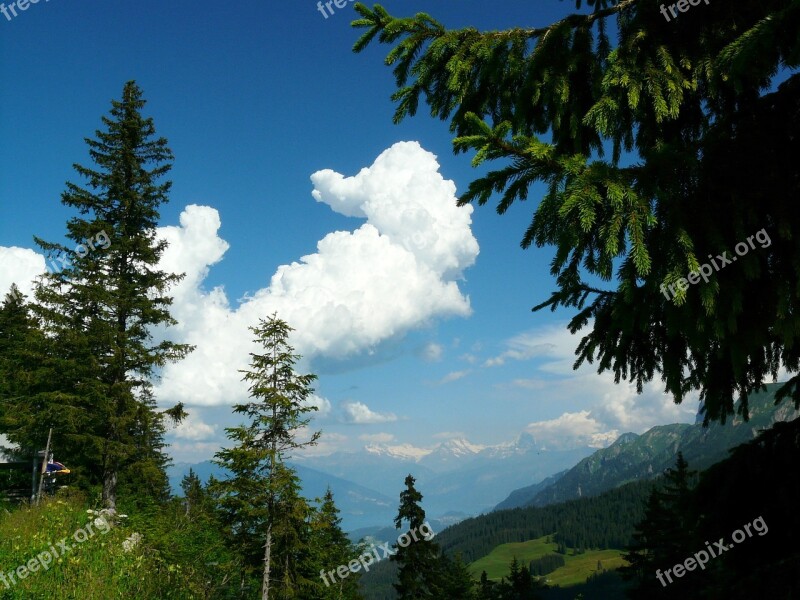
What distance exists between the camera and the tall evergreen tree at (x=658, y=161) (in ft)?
10.5

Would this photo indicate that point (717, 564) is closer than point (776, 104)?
No

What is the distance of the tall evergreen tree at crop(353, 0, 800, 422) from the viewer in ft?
10.5

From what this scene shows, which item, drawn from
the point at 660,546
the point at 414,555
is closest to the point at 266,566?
the point at 414,555

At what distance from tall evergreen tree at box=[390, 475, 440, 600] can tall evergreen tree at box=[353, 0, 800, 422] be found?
101ft

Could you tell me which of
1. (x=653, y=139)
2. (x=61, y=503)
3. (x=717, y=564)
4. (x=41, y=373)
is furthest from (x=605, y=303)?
(x=41, y=373)

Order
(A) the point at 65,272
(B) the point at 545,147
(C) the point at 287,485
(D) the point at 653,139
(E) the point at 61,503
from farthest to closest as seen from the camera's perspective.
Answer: (A) the point at 65,272 < (C) the point at 287,485 < (E) the point at 61,503 < (D) the point at 653,139 < (B) the point at 545,147

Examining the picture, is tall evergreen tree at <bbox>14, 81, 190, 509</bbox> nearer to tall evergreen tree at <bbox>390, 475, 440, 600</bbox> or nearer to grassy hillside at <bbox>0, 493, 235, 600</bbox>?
grassy hillside at <bbox>0, 493, 235, 600</bbox>

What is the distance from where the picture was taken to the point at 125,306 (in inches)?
869

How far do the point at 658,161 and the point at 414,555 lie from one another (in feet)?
115

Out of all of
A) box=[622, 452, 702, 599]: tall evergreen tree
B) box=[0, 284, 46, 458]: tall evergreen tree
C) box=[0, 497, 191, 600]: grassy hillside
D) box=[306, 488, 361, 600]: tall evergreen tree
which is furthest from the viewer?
box=[306, 488, 361, 600]: tall evergreen tree

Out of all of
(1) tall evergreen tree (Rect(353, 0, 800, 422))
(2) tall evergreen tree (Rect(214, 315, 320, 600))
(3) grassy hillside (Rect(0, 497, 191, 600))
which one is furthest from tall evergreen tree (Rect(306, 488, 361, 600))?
(1) tall evergreen tree (Rect(353, 0, 800, 422))

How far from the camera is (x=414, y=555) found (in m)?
33.3

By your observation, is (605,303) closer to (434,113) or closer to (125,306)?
(434,113)

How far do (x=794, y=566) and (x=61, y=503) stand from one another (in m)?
18.3
